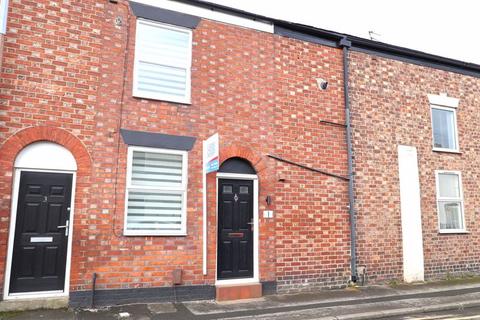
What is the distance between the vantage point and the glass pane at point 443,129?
11289 mm

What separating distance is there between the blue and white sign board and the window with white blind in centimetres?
112

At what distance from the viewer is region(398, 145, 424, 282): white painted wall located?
10.0 m

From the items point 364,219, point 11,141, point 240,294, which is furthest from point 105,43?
point 364,219

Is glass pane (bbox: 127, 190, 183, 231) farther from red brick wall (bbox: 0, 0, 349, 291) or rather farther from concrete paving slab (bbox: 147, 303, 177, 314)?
concrete paving slab (bbox: 147, 303, 177, 314)

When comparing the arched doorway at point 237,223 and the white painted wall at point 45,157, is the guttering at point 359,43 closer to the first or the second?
the arched doorway at point 237,223

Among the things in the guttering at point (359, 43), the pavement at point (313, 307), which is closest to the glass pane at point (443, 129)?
the guttering at point (359, 43)

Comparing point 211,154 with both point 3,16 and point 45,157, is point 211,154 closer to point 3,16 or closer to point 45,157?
point 45,157

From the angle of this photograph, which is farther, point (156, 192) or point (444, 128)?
point (444, 128)

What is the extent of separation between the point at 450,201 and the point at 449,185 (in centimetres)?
46

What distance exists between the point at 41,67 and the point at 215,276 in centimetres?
524

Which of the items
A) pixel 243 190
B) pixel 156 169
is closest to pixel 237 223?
pixel 243 190

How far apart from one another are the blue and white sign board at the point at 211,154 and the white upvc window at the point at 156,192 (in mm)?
421

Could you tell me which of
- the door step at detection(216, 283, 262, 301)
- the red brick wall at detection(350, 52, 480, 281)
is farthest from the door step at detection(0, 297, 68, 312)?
the red brick wall at detection(350, 52, 480, 281)

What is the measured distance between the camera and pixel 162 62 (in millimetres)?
8312
